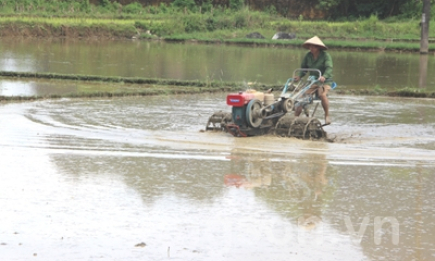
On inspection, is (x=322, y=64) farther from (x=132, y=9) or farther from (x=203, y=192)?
(x=132, y=9)

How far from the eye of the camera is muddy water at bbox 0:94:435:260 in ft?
18.4

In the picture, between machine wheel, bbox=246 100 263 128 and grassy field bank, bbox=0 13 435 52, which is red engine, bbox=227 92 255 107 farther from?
grassy field bank, bbox=0 13 435 52

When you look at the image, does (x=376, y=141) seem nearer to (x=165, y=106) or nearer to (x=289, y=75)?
(x=165, y=106)

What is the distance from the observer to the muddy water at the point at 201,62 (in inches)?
797

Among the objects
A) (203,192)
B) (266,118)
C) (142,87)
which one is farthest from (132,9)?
(203,192)

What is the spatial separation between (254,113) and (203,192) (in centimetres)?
309

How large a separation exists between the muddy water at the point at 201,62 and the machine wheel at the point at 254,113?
7.28 m

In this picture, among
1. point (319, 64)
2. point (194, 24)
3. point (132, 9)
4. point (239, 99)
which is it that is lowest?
point (239, 99)

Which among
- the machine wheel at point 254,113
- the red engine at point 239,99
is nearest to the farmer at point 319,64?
the machine wheel at point 254,113

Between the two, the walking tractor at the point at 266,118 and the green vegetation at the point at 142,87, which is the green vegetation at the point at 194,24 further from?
the walking tractor at the point at 266,118

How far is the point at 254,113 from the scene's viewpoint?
10062 mm

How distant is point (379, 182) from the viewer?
306 inches

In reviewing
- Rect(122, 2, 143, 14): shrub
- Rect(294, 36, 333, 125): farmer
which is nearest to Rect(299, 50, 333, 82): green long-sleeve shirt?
Rect(294, 36, 333, 125): farmer

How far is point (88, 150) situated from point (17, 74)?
10132mm
